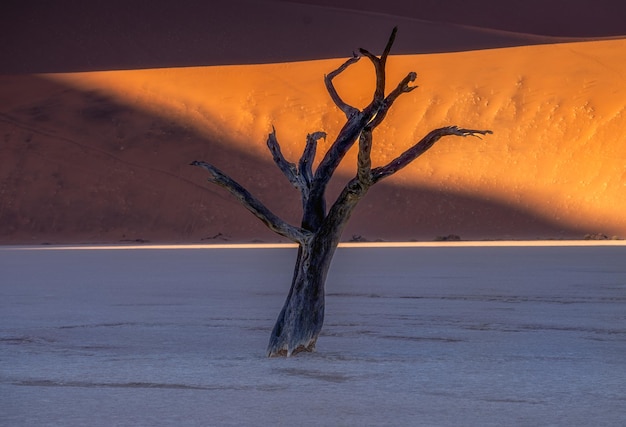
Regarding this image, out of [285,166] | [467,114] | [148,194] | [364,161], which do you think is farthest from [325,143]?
[364,161]

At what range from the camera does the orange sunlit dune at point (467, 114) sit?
45.2 m

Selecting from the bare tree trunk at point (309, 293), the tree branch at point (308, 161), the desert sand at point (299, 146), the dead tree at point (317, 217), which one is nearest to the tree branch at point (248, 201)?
the dead tree at point (317, 217)

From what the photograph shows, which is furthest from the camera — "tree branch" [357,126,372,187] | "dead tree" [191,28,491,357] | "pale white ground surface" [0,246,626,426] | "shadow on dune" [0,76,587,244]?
"shadow on dune" [0,76,587,244]

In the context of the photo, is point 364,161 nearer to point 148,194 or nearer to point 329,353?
point 329,353

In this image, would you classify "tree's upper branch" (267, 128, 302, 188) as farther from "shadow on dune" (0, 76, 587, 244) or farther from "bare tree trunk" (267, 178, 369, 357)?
"shadow on dune" (0, 76, 587, 244)

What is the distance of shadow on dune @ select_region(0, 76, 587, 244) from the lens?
44406 millimetres

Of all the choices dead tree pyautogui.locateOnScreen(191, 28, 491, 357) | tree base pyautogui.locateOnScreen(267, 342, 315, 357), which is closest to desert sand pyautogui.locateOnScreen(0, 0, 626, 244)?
dead tree pyautogui.locateOnScreen(191, 28, 491, 357)

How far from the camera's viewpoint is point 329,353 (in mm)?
9273

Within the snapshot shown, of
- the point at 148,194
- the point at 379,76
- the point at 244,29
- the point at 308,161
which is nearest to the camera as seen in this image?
the point at 379,76

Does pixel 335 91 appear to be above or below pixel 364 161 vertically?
above

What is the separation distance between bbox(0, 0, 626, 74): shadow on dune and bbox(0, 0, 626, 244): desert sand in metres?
12.4

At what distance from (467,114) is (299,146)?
7.16m

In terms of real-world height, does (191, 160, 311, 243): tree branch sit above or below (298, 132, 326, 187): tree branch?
below

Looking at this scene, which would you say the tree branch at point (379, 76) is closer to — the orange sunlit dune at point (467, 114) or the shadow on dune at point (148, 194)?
the shadow on dune at point (148, 194)
